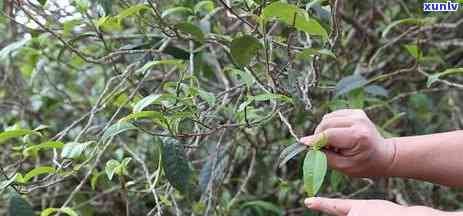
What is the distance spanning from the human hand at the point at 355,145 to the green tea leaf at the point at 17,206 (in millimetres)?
428

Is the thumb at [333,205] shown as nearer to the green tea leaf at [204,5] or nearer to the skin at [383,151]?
the skin at [383,151]

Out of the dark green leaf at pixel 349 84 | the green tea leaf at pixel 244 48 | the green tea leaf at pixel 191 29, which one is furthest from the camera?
the dark green leaf at pixel 349 84

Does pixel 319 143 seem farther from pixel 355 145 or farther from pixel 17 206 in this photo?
pixel 17 206

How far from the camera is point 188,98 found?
0.96 metres

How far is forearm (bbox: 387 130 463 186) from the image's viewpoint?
1.03m

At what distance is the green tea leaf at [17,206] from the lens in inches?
39.9

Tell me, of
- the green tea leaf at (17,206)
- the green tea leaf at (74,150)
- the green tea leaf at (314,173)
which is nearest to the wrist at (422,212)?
the green tea leaf at (314,173)

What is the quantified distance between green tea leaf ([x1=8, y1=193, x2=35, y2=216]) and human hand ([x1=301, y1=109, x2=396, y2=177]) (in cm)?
43

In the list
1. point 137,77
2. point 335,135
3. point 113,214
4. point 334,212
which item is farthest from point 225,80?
point 334,212

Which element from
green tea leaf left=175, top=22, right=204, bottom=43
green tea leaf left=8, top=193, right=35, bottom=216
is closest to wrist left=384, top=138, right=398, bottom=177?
green tea leaf left=175, top=22, right=204, bottom=43

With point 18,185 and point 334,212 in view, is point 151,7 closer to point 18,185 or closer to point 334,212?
point 18,185

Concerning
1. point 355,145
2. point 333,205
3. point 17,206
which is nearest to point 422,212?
point 333,205

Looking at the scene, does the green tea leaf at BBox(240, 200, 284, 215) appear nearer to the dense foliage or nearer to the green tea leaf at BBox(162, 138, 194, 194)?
the dense foliage

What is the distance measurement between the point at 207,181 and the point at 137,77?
0.25 meters
